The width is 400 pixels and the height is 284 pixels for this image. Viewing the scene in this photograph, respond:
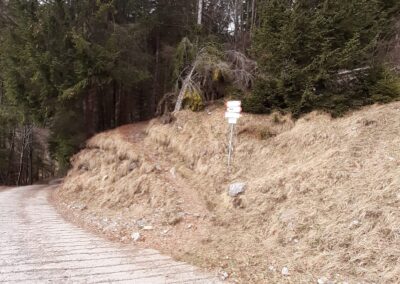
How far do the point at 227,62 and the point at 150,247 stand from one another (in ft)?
26.8

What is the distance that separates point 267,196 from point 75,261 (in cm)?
384

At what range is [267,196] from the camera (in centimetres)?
650

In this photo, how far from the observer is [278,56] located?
905 centimetres

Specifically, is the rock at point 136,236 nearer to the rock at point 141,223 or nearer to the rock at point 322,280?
the rock at point 141,223

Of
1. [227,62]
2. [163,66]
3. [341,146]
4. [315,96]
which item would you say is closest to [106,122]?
[163,66]

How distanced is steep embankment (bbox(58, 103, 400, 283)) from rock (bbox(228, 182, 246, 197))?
0.71 ft

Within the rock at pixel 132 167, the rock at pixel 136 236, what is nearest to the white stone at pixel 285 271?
the rock at pixel 136 236

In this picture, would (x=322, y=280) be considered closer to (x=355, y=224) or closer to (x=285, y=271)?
(x=285, y=271)

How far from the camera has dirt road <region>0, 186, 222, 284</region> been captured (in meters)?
4.44

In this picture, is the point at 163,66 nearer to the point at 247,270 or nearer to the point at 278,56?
the point at 278,56

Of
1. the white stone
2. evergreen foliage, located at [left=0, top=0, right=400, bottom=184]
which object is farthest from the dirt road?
evergreen foliage, located at [left=0, top=0, right=400, bottom=184]

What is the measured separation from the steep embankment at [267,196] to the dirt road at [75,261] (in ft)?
1.66

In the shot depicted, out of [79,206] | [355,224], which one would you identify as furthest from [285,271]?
[79,206]

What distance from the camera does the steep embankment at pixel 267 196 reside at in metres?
4.69
